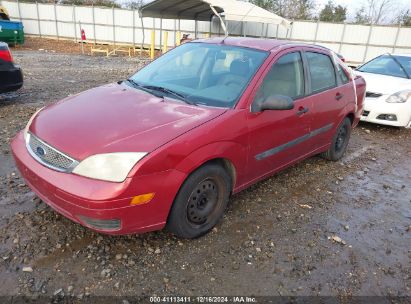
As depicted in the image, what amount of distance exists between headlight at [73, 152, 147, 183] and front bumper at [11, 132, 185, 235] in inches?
1.6

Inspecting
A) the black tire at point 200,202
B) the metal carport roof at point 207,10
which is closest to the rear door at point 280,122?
the black tire at point 200,202

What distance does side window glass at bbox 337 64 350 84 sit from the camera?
15.6 ft

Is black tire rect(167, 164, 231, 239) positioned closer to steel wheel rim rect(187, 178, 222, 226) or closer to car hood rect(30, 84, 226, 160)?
steel wheel rim rect(187, 178, 222, 226)

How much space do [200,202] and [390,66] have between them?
6.93m

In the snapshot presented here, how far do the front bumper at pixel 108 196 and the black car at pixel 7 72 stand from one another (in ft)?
13.9

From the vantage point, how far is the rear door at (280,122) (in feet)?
10.9

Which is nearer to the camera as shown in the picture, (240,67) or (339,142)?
(240,67)

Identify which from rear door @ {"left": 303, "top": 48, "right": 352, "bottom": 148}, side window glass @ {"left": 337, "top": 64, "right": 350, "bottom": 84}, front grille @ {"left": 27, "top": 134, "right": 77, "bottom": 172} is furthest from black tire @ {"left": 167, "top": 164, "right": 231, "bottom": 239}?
side window glass @ {"left": 337, "top": 64, "right": 350, "bottom": 84}

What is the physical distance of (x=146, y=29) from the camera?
23.8 metres

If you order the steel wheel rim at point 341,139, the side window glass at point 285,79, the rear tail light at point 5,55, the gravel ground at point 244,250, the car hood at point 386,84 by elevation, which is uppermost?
the side window glass at point 285,79

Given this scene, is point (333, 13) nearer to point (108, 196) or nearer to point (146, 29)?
point (146, 29)

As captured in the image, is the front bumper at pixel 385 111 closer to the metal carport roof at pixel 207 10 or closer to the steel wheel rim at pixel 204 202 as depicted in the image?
the steel wheel rim at pixel 204 202

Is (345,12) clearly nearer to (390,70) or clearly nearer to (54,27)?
(54,27)

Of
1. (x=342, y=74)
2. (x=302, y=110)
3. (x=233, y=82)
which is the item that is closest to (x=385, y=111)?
(x=342, y=74)
